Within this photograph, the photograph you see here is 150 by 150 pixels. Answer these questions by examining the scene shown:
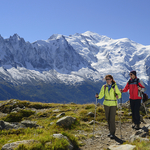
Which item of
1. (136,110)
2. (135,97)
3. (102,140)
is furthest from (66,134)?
(135,97)

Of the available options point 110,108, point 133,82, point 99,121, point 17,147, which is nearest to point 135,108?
point 133,82

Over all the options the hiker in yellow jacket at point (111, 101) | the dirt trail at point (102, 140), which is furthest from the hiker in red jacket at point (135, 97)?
the hiker in yellow jacket at point (111, 101)

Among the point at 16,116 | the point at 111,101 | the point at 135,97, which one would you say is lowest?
the point at 16,116

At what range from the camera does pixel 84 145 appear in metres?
8.76

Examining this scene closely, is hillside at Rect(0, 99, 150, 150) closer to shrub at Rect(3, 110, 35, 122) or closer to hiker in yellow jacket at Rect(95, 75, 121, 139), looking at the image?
shrub at Rect(3, 110, 35, 122)

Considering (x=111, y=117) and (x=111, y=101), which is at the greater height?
(x=111, y=101)

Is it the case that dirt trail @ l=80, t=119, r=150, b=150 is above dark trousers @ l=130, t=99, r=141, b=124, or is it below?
below

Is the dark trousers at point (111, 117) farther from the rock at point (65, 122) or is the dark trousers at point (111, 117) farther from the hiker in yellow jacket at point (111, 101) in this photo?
the rock at point (65, 122)

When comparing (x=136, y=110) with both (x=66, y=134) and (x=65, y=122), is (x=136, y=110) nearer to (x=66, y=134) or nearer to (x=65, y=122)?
(x=65, y=122)

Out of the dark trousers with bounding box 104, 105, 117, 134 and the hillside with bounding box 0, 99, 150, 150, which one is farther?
the dark trousers with bounding box 104, 105, 117, 134

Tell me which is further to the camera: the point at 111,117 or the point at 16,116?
the point at 16,116

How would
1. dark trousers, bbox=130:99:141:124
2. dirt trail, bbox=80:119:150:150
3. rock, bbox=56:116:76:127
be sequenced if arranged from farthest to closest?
dark trousers, bbox=130:99:141:124 → rock, bbox=56:116:76:127 → dirt trail, bbox=80:119:150:150

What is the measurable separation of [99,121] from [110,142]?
15.7 ft

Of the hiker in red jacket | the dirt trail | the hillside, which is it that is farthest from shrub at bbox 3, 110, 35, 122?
the hiker in red jacket
